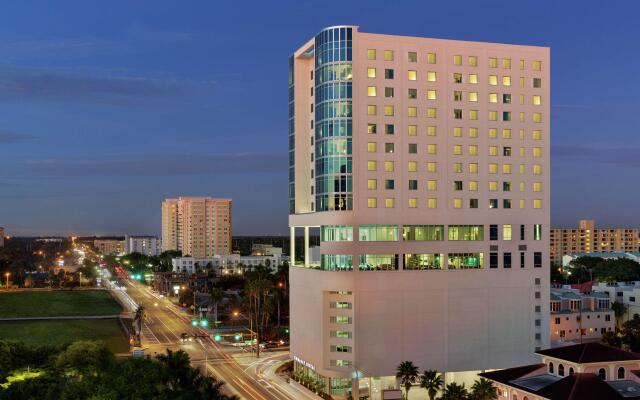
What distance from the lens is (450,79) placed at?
9306 cm

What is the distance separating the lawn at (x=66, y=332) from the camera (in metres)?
126

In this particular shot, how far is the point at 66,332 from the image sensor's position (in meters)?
137

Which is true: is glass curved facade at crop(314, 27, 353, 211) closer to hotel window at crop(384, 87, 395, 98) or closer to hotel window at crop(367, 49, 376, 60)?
hotel window at crop(367, 49, 376, 60)

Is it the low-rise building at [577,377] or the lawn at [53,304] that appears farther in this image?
the lawn at [53,304]

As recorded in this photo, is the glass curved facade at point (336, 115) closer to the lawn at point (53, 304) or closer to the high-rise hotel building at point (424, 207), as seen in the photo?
the high-rise hotel building at point (424, 207)

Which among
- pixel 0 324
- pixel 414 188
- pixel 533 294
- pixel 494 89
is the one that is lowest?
pixel 0 324

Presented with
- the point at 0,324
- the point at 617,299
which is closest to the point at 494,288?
the point at 617,299

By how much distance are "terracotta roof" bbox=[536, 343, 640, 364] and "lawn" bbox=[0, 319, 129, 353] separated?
75555mm

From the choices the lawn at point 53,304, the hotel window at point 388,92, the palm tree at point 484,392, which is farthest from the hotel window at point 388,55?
the lawn at point 53,304

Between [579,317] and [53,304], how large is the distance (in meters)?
128

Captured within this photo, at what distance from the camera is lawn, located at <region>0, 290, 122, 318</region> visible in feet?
541

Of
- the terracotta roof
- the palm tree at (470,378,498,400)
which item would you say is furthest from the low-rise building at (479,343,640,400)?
the palm tree at (470,378,498,400)

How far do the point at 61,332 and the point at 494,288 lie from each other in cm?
8841

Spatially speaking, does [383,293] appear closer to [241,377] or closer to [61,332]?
[241,377]
